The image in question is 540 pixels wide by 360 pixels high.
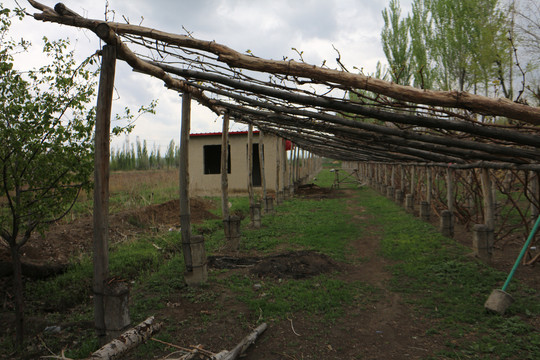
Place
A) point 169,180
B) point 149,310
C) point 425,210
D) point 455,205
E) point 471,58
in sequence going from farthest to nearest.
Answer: point 169,180
point 471,58
point 425,210
point 455,205
point 149,310

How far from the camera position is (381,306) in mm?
4602

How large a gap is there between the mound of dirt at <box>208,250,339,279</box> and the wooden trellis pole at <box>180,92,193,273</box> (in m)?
1.14

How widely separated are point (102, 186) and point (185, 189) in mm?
2199

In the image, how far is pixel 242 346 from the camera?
3.37m

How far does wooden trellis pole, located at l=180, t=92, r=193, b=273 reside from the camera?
5160 mm

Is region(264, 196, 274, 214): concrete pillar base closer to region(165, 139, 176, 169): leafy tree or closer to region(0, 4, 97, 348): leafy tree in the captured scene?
region(0, 4, 97, 348): leafy tree

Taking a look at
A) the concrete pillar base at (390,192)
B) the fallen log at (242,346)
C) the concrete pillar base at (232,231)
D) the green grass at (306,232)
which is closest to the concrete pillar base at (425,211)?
the green grass at (306,232)

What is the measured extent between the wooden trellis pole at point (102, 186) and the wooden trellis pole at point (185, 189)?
1946mm

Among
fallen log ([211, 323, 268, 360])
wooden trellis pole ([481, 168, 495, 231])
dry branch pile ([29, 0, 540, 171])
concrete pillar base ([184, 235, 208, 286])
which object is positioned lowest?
fallen log ([211, 323, 268, 360])

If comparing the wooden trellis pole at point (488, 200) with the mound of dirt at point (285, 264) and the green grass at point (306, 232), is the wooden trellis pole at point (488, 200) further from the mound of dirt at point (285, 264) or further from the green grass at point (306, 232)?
the mound of dirt at point (285, 264)

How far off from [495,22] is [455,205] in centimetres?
1066

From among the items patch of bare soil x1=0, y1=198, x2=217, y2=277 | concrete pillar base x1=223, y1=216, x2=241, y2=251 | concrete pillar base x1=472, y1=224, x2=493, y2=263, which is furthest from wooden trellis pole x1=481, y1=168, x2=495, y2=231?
patch of bare soil x1=0, y1=198, x2=217, y2=277

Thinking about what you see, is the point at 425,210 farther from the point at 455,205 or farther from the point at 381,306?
the point at 381,306

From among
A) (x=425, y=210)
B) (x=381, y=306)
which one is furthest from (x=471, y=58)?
(x=381, y=306)
